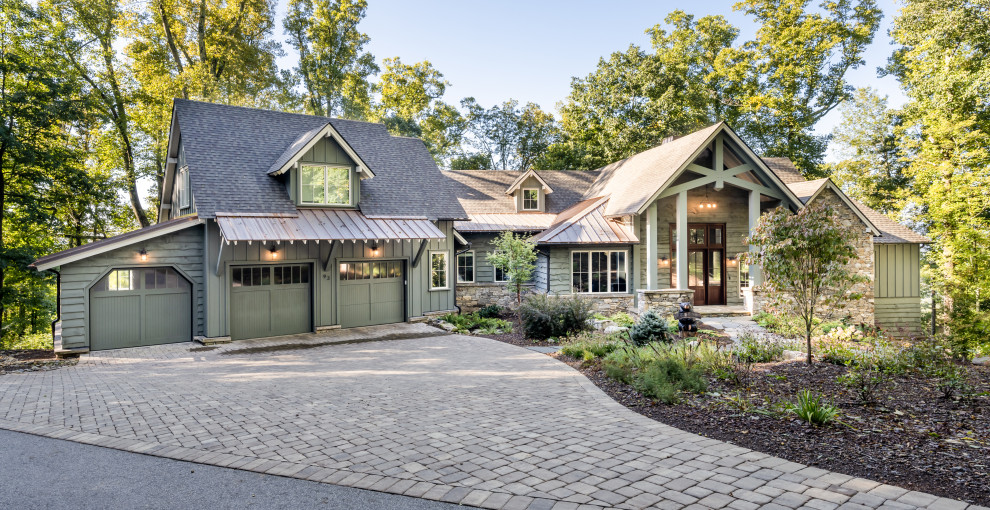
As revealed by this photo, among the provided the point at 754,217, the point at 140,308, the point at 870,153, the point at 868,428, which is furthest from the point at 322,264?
the point at 870,153

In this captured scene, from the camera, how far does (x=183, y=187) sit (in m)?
15.6

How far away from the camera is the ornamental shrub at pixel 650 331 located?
12.1 m

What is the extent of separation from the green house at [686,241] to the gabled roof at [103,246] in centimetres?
807

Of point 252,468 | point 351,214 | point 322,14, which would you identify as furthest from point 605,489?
point 322,14

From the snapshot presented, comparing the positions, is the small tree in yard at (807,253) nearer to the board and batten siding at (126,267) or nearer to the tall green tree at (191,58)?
the board and batten siding at (126,267)

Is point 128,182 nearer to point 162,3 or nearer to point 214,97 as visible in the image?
point 214,97

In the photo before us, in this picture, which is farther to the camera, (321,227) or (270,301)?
(270,301)

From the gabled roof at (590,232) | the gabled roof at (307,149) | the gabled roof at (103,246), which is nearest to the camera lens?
the gabled roof at (103,246)

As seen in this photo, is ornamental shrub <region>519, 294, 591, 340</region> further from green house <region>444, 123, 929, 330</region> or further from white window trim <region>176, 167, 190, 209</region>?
white window trim <region>176, 167, 190, 209</region>

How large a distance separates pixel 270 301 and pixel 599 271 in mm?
10949

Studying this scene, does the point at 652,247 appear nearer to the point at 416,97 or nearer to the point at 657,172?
the point at 657,172

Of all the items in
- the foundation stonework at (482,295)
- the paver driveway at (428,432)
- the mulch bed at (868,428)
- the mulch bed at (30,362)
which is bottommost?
the mulch bed at (30,362)

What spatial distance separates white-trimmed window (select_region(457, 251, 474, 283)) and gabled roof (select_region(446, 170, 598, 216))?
2.32m

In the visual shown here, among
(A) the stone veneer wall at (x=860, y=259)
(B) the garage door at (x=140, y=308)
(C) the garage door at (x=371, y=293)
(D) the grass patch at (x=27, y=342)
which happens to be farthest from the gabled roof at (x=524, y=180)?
(D) the grass patch at (x=27, y=342)
